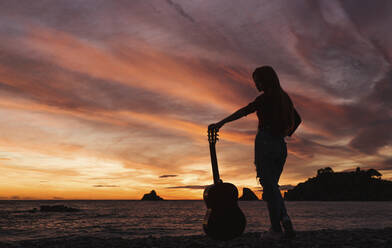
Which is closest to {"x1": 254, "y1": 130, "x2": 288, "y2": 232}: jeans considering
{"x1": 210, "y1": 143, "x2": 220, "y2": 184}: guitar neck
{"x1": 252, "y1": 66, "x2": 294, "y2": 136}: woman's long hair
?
{"x1": 252, "y1": 66, "x2": 294, "y2": 136}: woman's long hair

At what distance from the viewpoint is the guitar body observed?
474cm

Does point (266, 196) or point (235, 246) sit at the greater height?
point (266, 196)

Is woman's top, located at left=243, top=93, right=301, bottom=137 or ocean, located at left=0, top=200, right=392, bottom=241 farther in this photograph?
ocean, located at left=0, top=200, right=392, bottom=241

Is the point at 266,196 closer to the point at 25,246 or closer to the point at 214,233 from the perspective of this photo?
the point at 214,233

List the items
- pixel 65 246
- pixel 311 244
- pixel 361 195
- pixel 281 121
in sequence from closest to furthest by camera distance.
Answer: pixel 281 121 < pixel 311 244 < pixel 65 246 < pixel 361 195

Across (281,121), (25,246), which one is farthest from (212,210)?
(25,246)

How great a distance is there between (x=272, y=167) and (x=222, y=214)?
3.51 ft

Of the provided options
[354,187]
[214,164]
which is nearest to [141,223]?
[214,164]

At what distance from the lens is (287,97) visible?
4.82 m

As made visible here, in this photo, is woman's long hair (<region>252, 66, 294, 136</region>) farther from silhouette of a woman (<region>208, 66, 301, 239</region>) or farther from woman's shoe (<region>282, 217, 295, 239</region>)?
woman's shoe (<region>282, 217, 295, 239</region>)

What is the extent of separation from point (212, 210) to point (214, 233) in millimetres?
342

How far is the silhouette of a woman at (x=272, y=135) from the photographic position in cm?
462

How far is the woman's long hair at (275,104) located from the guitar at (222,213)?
919mm

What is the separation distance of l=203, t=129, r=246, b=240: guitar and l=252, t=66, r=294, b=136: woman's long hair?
3.01 ft
